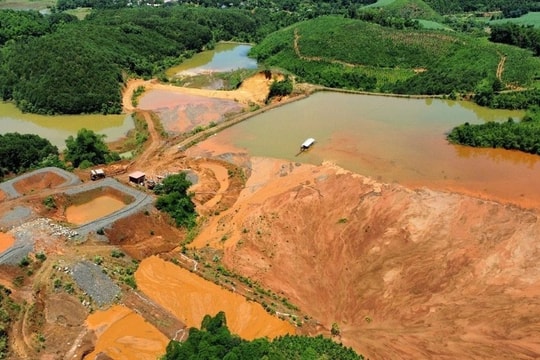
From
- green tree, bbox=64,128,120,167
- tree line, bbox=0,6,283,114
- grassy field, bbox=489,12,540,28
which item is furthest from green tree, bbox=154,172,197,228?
grassy field, bbox=489,12,540,28

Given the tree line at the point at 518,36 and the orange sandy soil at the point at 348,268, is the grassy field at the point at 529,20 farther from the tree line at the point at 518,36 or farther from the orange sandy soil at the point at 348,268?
the orange sandy soil at the point at 348,268

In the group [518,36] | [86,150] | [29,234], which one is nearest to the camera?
[29,234]

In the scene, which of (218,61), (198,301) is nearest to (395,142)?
(198,301)

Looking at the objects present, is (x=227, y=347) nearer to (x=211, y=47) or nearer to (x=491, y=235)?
(x=491, y=235)

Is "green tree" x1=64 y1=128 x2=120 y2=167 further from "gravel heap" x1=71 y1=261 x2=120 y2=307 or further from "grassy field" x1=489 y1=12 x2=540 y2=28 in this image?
"grassy field" x1=489 y1=12 x2=540 y2=28

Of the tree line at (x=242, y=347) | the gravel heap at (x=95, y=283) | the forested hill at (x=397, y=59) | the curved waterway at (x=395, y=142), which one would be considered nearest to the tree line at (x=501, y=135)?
the curved waterway at (x=395, y=142)

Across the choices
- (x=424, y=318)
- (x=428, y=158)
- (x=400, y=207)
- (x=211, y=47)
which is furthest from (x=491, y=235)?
(x=211, y=47)

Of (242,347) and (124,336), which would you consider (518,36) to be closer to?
(242,347)
